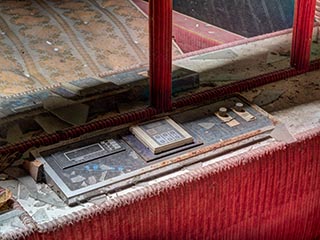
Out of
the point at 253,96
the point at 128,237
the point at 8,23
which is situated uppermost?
the point at 253,96

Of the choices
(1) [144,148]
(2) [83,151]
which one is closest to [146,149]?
(1) [144,148]

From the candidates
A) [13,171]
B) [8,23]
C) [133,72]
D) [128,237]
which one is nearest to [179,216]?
[128,237]

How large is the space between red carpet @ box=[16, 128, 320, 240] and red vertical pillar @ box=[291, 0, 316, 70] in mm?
335

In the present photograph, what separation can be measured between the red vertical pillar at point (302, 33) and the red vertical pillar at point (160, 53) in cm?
43

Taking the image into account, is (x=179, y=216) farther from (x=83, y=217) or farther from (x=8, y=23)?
(x=8, y=23)

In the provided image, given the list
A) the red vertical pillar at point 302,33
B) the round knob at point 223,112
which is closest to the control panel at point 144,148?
the round knob at point 223,112

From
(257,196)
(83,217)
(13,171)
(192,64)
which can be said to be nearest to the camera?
(83,217)

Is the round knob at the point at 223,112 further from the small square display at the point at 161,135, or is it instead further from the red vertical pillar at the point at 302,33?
the red vertical pillar at the point at 302,33

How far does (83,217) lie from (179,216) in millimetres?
248

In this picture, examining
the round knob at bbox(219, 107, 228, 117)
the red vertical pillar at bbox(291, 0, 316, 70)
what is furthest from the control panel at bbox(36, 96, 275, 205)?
the red vertical pillar at bbox(291, 0, 316, 70)

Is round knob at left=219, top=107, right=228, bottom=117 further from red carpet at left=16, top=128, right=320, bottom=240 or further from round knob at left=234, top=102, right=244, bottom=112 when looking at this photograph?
red carpet at left=16, top=128, right=320, bottom=240

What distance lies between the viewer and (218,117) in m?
1.58

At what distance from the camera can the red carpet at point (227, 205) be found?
1291 mm

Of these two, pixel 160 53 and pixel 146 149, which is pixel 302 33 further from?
pixel 146 149
